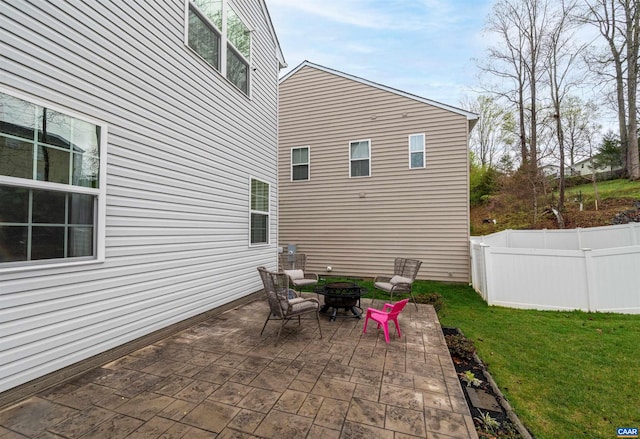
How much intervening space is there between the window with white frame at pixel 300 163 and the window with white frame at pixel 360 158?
1567mm

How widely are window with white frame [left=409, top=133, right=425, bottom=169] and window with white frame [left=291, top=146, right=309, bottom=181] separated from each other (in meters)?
3.47

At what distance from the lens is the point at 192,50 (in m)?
4.34

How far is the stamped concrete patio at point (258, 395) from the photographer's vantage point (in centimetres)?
201

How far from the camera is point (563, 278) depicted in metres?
5.40

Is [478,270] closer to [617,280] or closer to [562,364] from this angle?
[617,280]

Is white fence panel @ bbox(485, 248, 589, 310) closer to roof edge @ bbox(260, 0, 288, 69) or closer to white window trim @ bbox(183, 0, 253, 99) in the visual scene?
white window trim @ bbox(183, 0, 253, 99)

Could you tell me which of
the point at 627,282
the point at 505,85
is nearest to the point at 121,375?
the point at 627,282

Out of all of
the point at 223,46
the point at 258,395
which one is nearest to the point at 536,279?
the point at 258,395

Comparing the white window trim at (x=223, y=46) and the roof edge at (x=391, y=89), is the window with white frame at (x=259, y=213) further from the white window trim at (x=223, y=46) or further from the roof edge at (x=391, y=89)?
the roof edge at (x=391, y=89)

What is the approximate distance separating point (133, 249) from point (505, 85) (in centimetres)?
1760

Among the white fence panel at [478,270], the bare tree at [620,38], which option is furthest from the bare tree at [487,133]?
the white fence panel at [478,270]

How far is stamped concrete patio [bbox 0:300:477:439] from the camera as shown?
6.59 ft

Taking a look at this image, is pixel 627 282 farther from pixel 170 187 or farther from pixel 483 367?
pixel 170 187

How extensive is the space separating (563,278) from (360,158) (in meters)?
6.01
